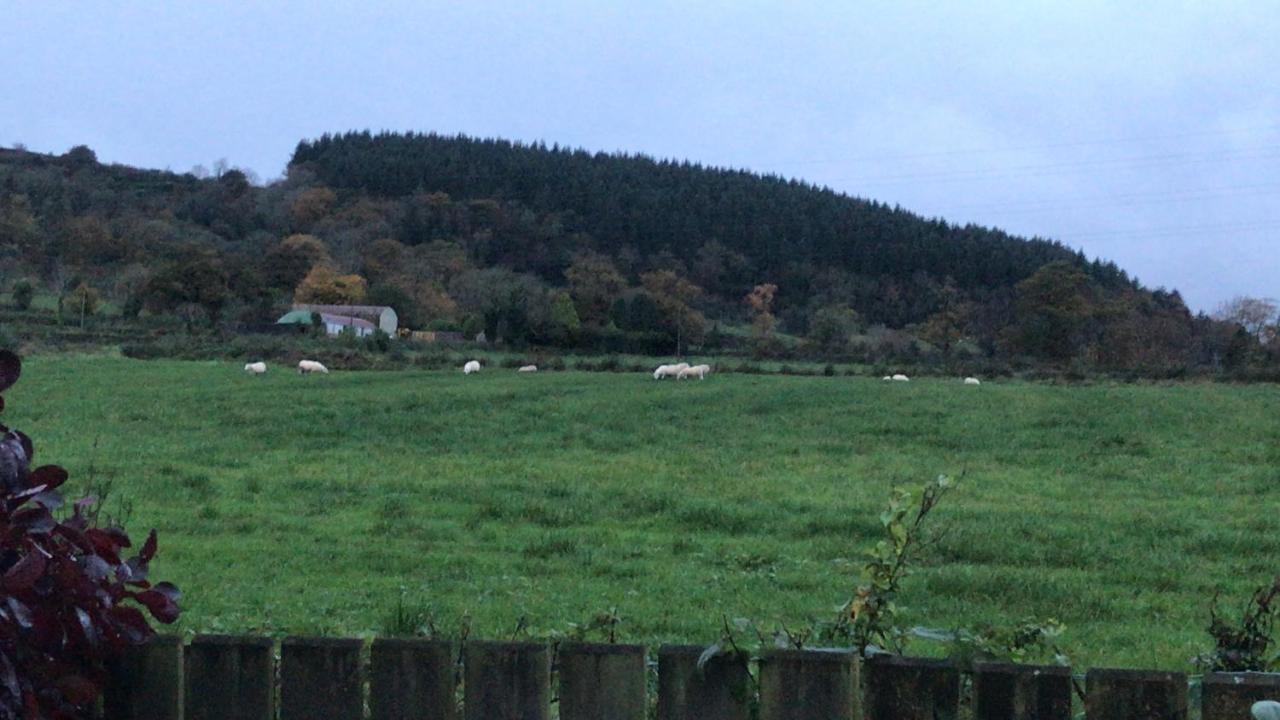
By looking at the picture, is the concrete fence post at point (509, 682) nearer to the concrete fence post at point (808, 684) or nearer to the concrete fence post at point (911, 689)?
the concrete fence post at point (808, 684)

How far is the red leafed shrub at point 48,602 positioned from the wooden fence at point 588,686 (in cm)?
12

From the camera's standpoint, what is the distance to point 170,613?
278cm

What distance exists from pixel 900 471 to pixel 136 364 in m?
27.7

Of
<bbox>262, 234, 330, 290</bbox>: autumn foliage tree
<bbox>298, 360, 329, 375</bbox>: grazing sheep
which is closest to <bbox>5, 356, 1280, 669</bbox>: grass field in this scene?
<bbox>298, 360, 329, 375</bbox>: grazing sheep

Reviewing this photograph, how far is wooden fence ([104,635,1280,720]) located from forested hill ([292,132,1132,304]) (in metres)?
91.7

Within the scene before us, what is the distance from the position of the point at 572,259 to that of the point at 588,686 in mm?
102522

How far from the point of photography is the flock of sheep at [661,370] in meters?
35.4

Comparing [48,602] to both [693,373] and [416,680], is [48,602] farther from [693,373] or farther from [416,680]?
[693,373]

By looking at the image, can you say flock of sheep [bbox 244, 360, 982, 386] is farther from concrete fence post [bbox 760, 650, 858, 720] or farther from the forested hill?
the forested hill

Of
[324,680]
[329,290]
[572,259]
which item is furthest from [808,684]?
[572,259]

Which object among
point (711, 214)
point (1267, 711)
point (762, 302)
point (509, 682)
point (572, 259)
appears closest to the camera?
point (1267, 711)

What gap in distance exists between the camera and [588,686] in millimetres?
2492

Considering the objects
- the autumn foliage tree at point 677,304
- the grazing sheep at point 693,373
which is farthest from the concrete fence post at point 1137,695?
the autumn foliage tree at point 677,304

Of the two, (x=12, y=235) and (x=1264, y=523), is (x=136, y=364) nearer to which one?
(x=1264, y=523)
